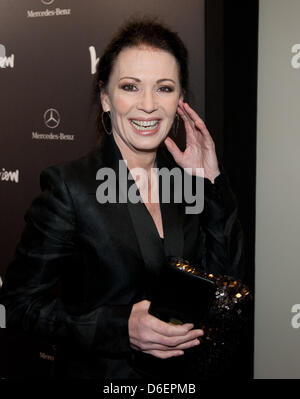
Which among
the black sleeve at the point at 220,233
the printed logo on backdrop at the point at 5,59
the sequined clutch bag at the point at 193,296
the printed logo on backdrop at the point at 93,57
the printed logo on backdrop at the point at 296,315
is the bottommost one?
the printed logo on backdrop at the point at 296,315

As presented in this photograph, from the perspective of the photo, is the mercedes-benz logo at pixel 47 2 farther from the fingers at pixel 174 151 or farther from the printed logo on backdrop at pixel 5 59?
the fingers at pixel 174 151

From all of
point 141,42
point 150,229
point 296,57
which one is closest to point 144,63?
point 141,42

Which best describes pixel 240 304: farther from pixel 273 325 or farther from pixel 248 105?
pixel 273 325

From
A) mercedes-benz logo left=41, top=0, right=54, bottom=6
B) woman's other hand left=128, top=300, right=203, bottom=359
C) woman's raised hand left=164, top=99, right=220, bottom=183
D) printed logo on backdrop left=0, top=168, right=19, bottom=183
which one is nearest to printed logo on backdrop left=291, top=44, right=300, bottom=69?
woman's raised hand left=164, top=99, right=220, bottom=183

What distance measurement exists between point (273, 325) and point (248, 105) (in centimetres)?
112

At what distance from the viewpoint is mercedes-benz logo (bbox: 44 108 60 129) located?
272 centimetres

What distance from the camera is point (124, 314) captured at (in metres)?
1.41

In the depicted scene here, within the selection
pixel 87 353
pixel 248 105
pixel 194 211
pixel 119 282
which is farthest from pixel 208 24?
pixel 87 353

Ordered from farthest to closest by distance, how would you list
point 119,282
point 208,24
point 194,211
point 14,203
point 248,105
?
point 14,203, point 248,105, point 208,24, point 194,211, point 119,282

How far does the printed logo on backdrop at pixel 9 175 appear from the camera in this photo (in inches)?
116

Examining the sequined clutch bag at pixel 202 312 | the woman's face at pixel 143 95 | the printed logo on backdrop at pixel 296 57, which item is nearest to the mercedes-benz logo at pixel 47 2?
the printed logo on backdrop at pixel 296 57

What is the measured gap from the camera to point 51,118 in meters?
2.74

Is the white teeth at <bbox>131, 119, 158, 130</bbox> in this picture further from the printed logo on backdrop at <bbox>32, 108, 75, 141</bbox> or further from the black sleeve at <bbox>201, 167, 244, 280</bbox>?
the printed logo on backdrop at <bbox>32, 108, 75, 141</bbox>

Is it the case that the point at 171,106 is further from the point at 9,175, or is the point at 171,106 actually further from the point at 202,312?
the point at 9,175
